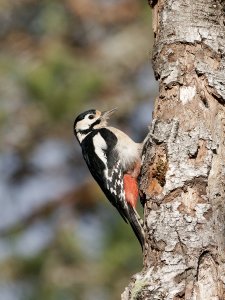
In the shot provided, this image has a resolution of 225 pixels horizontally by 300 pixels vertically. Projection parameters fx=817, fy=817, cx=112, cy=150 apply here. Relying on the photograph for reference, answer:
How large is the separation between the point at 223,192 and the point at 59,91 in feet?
12.1

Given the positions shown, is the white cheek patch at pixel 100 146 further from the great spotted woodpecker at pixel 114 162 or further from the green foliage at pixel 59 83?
the green foliage at pixel 59 83

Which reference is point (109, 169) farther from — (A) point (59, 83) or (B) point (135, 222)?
(A) point (59, 83)

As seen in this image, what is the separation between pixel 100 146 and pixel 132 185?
1.65ft

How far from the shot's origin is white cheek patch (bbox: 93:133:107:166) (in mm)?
5512

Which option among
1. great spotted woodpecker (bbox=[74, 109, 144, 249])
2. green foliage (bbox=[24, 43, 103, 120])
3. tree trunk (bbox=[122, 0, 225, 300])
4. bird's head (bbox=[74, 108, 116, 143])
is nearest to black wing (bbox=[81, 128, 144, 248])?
great spotted woodpecker (bbox=[74, 109, 144, 249])

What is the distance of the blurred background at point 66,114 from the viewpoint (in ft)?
24.7

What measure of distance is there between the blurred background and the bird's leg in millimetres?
2282

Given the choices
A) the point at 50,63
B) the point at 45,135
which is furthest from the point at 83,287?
the point at 50,63

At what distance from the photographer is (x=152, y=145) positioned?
4297mm

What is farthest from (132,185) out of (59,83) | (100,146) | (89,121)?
(59,83)

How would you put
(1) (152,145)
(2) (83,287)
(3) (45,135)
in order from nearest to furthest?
(1) (152,145) < (2) (83,287) < (3) (45,135)

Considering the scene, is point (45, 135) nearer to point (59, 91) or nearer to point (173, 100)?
point (59, 91)

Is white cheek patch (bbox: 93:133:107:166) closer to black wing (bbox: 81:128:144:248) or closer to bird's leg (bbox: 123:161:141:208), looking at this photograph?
black wing (bbox: 81:128:144:248)

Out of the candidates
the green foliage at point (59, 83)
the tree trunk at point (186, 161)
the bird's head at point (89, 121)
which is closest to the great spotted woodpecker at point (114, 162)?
the bird's head at point (89, 121)
